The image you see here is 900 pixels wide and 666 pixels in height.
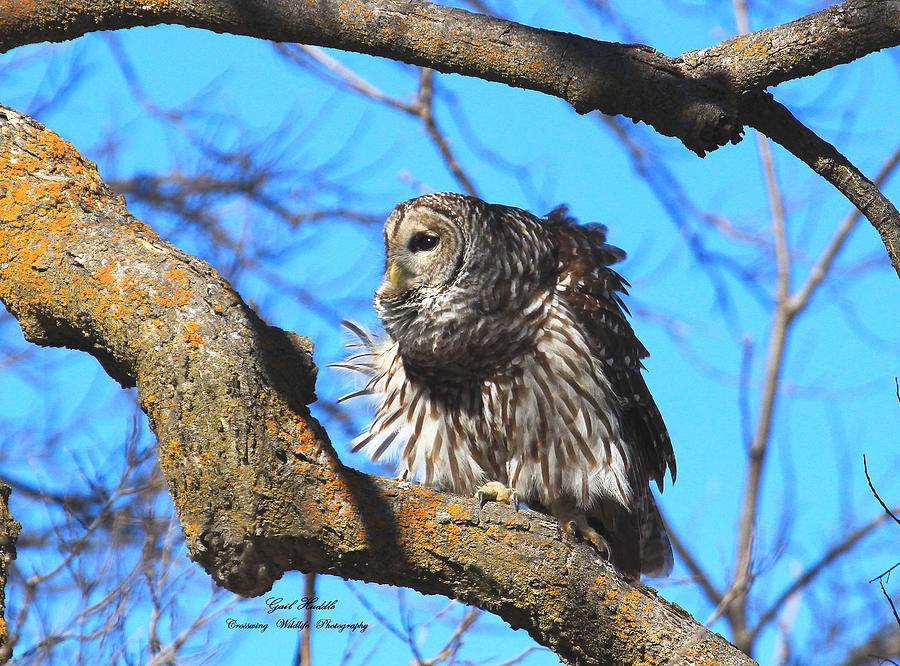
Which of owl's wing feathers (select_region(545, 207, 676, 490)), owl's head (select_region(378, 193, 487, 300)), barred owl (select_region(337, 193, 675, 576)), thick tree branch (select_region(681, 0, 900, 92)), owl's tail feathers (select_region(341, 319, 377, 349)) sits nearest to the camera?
thick tree branch (select_region(681, 0, 900, 92))

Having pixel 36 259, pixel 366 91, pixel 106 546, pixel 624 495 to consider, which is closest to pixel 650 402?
pixel 624 495

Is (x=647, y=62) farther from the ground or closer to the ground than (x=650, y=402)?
closer to the ground

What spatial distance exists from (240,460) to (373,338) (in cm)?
266

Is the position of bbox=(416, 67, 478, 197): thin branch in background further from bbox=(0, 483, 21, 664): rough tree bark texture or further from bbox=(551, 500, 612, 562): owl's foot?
bbox=(0, 483, 21, 664): rough tree bark texture

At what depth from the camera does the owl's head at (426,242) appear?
4863 millimetres

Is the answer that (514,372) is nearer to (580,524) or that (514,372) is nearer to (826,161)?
(580,524)

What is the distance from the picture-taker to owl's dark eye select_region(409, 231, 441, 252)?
4.93m

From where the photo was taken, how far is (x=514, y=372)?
14.9ft

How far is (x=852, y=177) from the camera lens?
116 inches

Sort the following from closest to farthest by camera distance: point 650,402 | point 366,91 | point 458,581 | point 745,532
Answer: point 458,581, point 650,402, point 745,532, point 366,91

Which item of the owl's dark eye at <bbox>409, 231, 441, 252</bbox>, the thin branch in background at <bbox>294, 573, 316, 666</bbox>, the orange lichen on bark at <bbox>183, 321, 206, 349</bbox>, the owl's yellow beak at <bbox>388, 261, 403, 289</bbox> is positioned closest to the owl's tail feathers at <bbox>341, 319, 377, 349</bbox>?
the owl's yellow beak at <bbox>388, 261, 403, 289</bbox>

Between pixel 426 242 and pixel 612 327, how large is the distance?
0.98m

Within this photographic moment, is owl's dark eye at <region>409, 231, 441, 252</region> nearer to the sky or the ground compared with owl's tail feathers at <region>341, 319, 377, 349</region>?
nearer to the sky

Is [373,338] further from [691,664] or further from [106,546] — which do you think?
[691,664]
